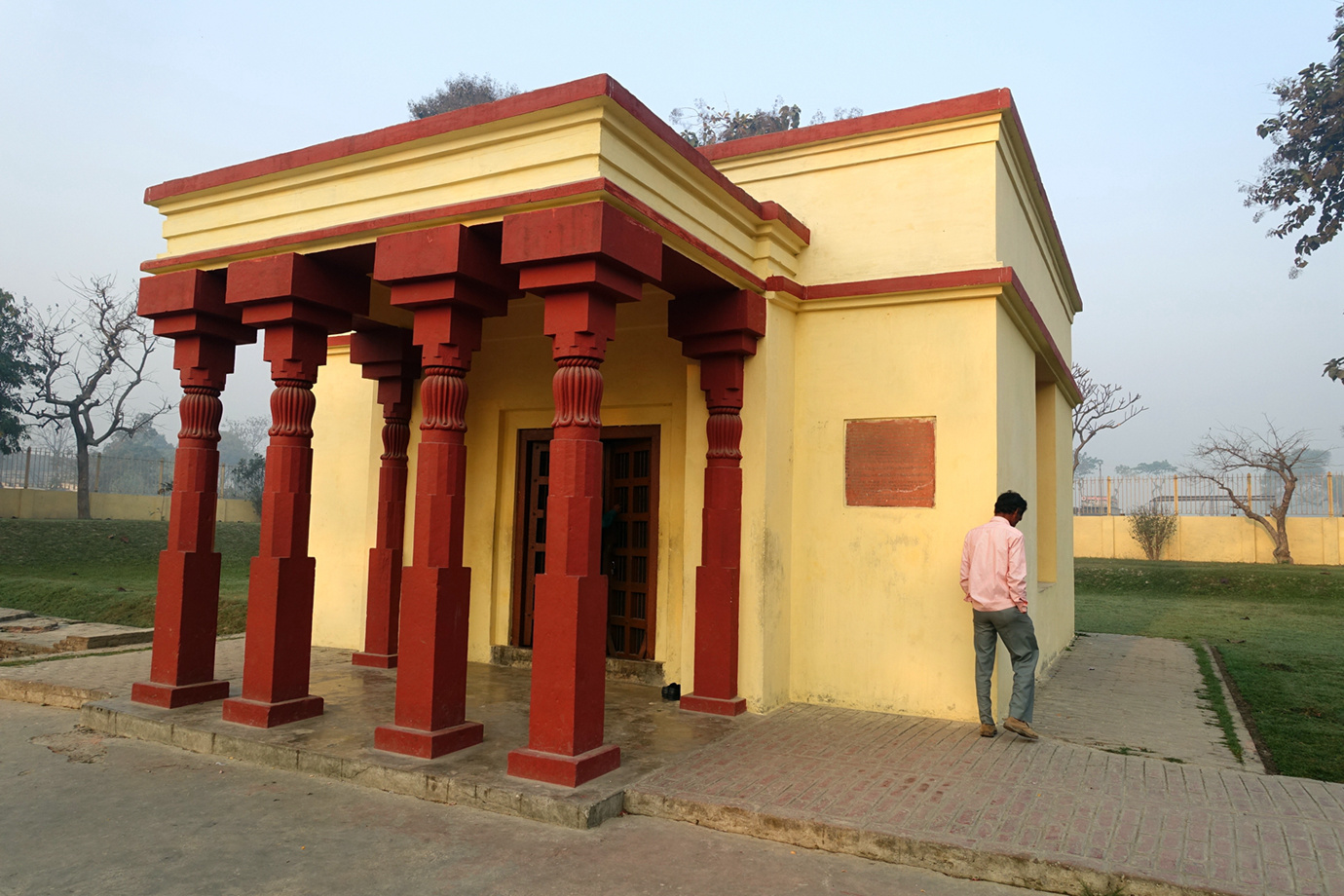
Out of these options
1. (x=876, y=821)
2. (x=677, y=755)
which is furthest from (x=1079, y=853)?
(x=677, y=755)

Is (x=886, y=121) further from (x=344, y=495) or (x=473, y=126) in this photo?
(x=344, y=495)

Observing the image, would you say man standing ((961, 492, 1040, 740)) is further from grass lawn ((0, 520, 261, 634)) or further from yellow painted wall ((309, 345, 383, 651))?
grass lawn ((0, 520, 261, 634))

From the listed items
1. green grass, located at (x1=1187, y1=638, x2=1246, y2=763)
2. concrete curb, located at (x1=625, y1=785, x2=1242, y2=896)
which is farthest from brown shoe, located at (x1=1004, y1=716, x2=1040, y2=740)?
concrete curb, located at (x1=625, y1=785, x2=1242, y2=896)

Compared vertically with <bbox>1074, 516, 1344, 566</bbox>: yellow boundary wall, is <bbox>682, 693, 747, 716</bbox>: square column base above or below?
below

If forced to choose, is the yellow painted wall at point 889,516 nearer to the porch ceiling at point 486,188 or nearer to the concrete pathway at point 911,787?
the concrete pathway at point 911,787

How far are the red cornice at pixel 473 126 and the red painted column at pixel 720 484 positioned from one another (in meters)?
0.92

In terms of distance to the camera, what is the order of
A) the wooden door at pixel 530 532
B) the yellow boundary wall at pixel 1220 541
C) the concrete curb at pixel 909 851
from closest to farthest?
the concrete curb at pixel 909 851
the wooden door at pixel 530 532
the yellow boundary wall at pixel 1220 541

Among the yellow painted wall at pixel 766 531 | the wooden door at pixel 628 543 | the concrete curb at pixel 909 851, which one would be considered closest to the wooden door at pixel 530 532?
the wooden door at pixel 628 543

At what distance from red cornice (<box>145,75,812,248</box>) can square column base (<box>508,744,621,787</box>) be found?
3891mm

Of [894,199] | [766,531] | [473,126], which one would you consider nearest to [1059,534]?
[894,199]

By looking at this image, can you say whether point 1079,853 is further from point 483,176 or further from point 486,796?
point 483,176

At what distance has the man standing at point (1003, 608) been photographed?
5957 millimetres

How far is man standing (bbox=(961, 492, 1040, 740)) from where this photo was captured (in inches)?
235

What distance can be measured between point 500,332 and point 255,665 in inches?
168
